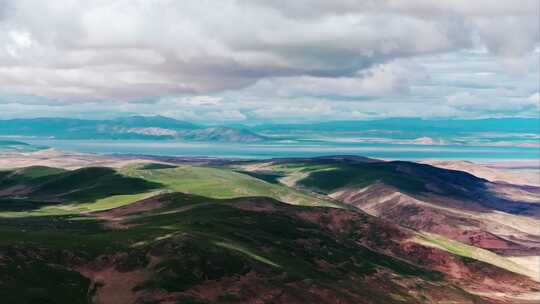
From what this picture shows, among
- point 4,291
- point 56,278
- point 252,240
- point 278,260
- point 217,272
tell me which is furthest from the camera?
point 252,240

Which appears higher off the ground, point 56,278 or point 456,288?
point 56,278

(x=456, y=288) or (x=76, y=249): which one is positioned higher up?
(x=76, y=249)

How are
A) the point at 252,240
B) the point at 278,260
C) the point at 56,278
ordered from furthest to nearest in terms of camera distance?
the point at 252,240 → the point at 278,260 → the point at 56,278

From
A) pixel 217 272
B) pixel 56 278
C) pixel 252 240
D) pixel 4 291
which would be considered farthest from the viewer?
pixel 252 240

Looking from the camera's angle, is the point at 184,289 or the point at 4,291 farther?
the point at 184,289

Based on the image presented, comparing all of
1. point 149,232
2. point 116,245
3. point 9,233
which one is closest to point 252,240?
point 149,232

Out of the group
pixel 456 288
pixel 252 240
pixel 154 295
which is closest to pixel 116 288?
pixel 154 295

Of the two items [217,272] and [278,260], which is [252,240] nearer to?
[278,260]

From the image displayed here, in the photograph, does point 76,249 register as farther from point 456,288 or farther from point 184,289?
point 456,288

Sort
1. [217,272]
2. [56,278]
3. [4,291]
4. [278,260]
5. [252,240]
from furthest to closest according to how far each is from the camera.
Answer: [252,240], [278,260], [217,272], [56,278], [4,291]
